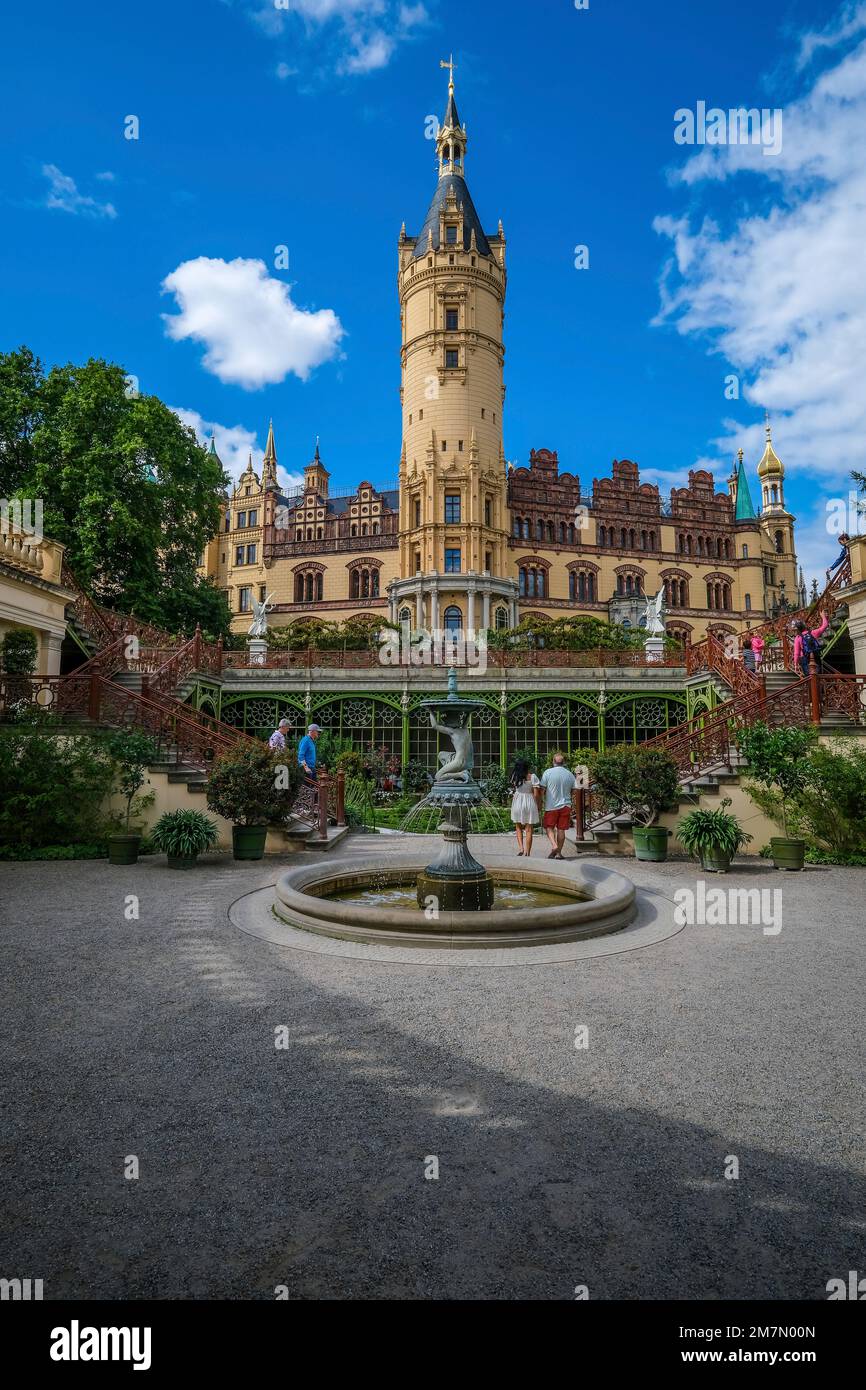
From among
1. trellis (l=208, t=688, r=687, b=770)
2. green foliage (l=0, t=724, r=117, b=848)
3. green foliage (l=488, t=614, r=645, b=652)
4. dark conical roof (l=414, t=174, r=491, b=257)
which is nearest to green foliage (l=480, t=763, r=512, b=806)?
trellis (l=208, t=688, r=687, b=770)

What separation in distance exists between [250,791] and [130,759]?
2361 mm

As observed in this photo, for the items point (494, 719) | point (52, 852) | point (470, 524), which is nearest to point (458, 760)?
point (52, 852)

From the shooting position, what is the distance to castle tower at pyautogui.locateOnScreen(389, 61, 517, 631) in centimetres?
4531

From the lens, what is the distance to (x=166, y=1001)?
5.43 m

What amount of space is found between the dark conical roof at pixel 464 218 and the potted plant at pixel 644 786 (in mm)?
45832

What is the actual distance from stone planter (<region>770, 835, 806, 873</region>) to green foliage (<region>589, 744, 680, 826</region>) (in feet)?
6.41

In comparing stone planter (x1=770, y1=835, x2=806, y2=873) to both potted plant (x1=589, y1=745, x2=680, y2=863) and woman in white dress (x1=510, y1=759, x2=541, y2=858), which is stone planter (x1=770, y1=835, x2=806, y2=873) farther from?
woman in white dress (x1=510, y1=759, x2=541, y2=858)

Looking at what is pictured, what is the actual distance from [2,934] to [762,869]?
34.0ft

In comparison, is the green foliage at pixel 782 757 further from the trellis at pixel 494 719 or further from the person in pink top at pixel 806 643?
the trellis at pixel 494 719

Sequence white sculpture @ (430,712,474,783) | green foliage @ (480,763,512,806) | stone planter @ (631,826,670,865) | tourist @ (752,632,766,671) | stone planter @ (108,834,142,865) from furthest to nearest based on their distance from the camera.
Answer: green foliage @ (480,763,512,806) → tourist @ (752,632,766,671) → stone planter @ (631,826,670,865) → stone planter @ (108,834,142,865) → white sculpture @ (430,712,474,783)

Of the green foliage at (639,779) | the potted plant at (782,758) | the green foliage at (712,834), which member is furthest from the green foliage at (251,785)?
the potted plant at (782,758)
